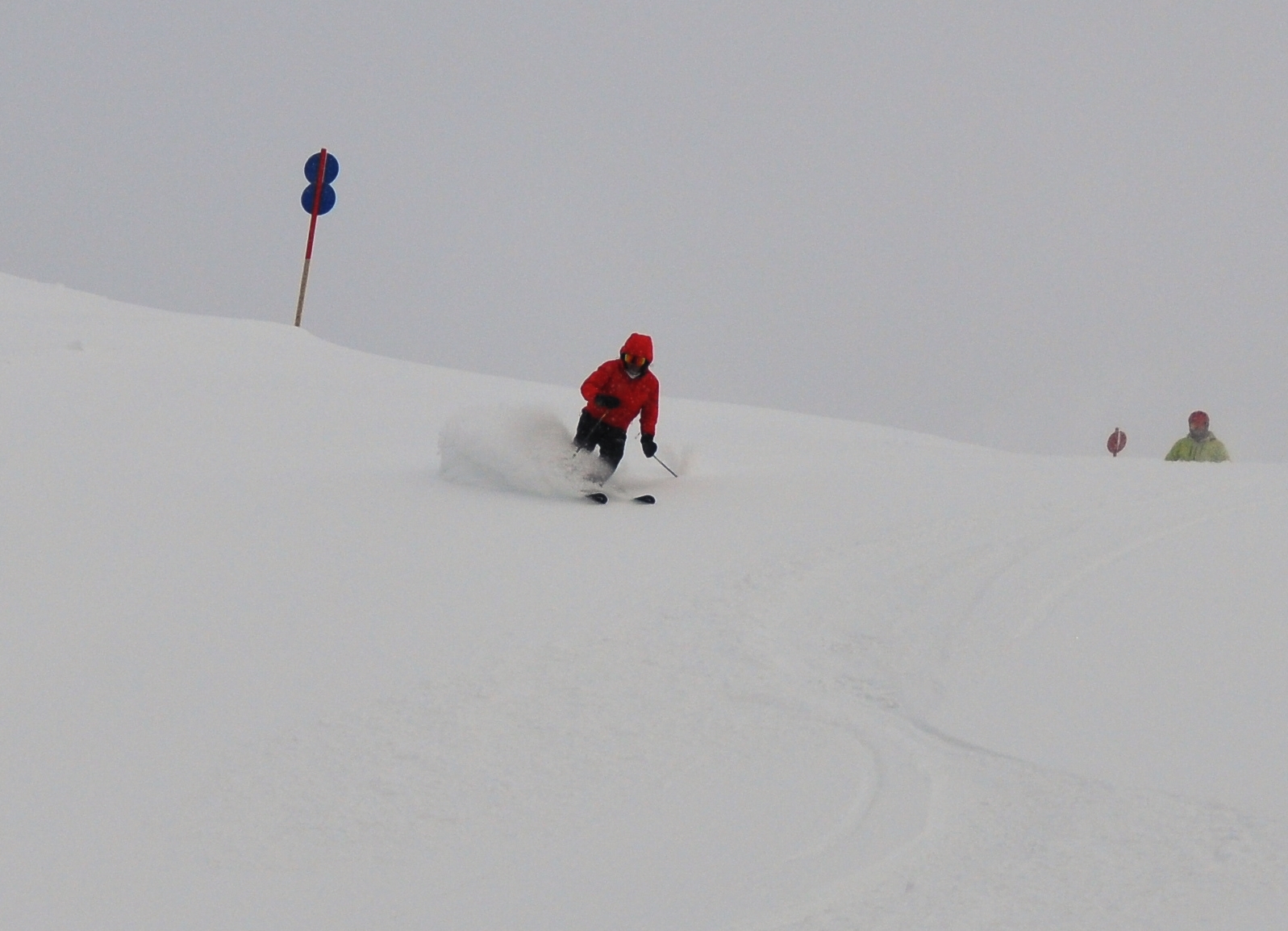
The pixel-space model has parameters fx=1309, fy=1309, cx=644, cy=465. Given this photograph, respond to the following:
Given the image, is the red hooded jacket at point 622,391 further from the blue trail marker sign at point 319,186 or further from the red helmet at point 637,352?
the blue trail marker sign at point 319,186

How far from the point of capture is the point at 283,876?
3742 mm

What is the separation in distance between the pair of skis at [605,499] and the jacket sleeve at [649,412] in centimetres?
42

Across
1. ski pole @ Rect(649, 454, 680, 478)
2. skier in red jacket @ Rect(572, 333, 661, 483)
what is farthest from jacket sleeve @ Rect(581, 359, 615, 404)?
ski pole @ Rect(649, 454, 680, 478)

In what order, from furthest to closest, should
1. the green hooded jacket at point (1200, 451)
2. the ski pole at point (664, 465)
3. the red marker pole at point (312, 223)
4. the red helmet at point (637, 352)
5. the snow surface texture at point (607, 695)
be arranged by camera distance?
the red marker pole at point (312, 223) < the green hooded jacket at point (1200, 451) < the ski pole at point (664, 465) < the red helmet at point (637, 352) < the snow surface texture at point (607, 695)

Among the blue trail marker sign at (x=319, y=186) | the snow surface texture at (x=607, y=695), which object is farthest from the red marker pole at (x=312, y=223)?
the snow surface texture at (x=607, y=695)

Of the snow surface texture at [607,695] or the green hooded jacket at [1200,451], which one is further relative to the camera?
the green hooded jacket at [1200,451]

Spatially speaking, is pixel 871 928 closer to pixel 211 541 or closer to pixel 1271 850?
pixel 1271 850

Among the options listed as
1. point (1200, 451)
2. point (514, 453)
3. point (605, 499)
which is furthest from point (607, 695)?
point (1200, 451)

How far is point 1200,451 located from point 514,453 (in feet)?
24.4

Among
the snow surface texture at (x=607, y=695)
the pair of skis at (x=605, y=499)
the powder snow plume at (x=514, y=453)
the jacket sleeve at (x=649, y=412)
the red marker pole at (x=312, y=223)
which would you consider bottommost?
the snow surface texture at (x=607, y=695)

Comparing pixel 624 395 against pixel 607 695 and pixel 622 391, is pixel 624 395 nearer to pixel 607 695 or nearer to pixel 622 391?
pixel 622 391

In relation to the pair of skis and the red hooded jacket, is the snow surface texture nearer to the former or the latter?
the pair of skis

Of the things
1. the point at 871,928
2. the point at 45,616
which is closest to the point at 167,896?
the point at 871,928

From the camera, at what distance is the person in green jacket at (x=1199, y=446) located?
40.8ft
